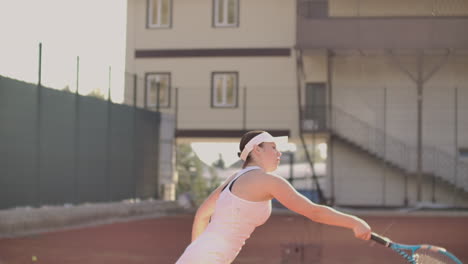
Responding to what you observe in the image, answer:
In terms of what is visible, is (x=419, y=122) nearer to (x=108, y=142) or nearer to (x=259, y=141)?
(x=108, y=142)

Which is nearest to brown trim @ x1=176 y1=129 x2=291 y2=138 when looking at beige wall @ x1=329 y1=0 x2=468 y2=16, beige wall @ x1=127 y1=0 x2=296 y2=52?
beige wall @ x1=127 y1=0 x2=296 y2=52

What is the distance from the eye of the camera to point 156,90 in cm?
2817

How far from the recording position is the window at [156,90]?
94.2 feet

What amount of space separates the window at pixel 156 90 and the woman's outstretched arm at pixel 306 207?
22.2m

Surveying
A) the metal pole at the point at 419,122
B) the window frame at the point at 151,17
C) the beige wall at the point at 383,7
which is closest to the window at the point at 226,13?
the window frame at the point at 151,17

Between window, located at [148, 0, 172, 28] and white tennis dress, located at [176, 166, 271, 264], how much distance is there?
102ft

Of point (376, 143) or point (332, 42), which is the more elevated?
point (332, 42)

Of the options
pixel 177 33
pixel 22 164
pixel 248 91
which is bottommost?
pixel 22 164

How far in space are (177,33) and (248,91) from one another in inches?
162

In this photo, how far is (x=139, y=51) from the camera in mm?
35250

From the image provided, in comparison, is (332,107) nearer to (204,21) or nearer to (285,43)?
(285,43)

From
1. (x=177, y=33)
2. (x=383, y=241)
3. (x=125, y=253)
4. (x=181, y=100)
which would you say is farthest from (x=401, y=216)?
(x=383, y=241)

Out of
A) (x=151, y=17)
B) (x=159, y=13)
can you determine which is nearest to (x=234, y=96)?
(x=159, y=13)

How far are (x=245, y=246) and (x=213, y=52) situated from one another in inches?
751
